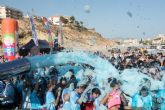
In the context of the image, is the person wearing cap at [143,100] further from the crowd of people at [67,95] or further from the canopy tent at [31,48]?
the canopy tent at [31,48]

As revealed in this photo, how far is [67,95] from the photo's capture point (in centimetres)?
889

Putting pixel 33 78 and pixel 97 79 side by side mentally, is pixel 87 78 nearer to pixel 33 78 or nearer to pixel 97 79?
pixel 97 79

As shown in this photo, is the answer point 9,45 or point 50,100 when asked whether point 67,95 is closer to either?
point 50,100

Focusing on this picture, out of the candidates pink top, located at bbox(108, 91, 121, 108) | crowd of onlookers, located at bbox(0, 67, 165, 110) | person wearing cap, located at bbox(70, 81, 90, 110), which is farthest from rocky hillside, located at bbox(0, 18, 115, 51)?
pink top, located at bbox(108, 91, 121, 108)

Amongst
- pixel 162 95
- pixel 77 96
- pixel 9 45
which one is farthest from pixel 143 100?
pixel 9 45

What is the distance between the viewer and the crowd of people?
834cm

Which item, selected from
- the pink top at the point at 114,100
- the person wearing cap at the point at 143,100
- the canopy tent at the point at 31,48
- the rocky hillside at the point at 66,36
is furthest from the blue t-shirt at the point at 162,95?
the rocky hillside at the point at 66,36

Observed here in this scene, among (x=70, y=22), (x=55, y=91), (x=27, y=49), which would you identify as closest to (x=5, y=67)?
(x=55, y=91)

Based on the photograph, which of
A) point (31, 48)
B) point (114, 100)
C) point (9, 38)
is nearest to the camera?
point (114, 100)

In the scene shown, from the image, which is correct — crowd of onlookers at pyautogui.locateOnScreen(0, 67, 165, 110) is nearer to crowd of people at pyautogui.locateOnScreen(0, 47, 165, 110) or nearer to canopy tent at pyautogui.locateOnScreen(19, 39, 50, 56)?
crowd of people at pyautogui.locateOnScreen(0, 47, 165, 110)

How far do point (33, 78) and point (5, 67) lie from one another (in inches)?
89.1

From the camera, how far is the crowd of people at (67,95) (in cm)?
834

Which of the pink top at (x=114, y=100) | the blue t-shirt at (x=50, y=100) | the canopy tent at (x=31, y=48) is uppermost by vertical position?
the canopy tent at (x=31, y=48)

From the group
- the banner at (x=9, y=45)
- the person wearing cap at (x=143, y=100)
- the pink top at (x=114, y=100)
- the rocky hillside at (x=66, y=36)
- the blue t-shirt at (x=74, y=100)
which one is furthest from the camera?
the rocky hillside at (x=66, y=36)
